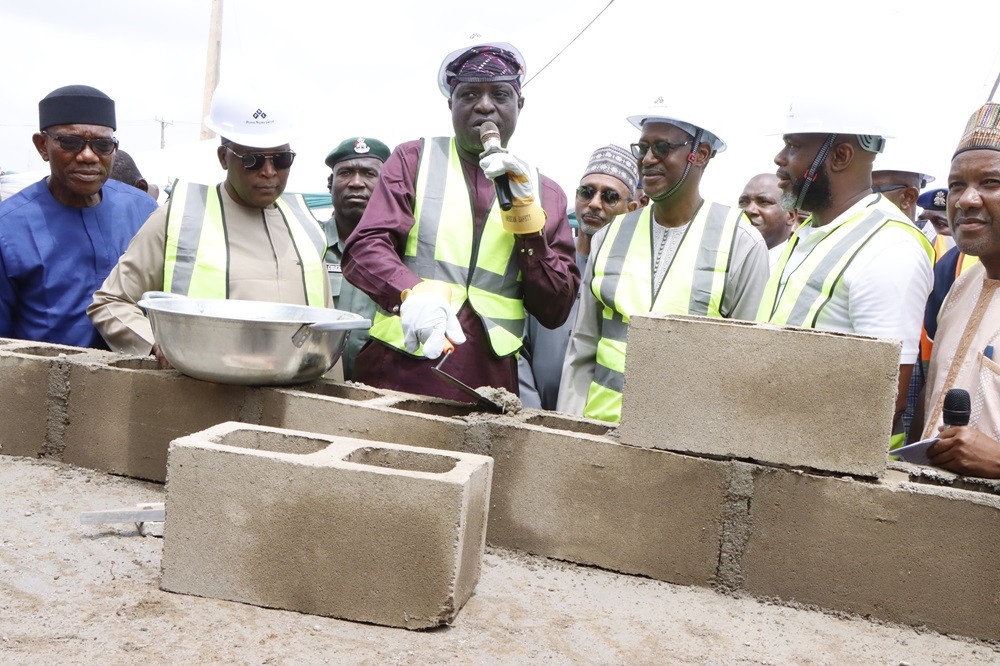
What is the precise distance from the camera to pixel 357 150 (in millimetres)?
5250

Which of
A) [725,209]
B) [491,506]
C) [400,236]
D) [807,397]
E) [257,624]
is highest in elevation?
[725,209]

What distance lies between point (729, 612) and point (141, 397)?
2.34 meters

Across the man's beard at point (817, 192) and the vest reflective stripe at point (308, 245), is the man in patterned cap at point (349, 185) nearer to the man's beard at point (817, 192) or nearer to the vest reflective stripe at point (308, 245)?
the vest reflective stripe at point (308, 245)

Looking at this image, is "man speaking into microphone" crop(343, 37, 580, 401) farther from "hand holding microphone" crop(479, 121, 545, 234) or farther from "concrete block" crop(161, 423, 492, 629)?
"concrete block" crop(161, 423, 492, 629)

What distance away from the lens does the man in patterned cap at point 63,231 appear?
4.07m

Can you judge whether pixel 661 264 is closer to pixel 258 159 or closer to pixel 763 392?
pixel 763 392

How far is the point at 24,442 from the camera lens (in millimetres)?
3730

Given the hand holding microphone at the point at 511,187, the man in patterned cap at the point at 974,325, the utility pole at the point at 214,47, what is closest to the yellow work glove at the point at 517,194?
the hand holding microphone at the point at 511,187

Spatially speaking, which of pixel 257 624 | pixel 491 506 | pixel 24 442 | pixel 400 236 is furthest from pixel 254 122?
pixel 257 624

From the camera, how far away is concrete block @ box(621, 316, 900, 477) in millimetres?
2680

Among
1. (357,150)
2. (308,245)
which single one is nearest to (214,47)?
(357,150)

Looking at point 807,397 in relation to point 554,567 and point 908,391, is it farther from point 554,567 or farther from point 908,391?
point 554,567

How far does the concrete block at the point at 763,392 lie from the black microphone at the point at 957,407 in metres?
0.17

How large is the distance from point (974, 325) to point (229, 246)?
2808 mm
